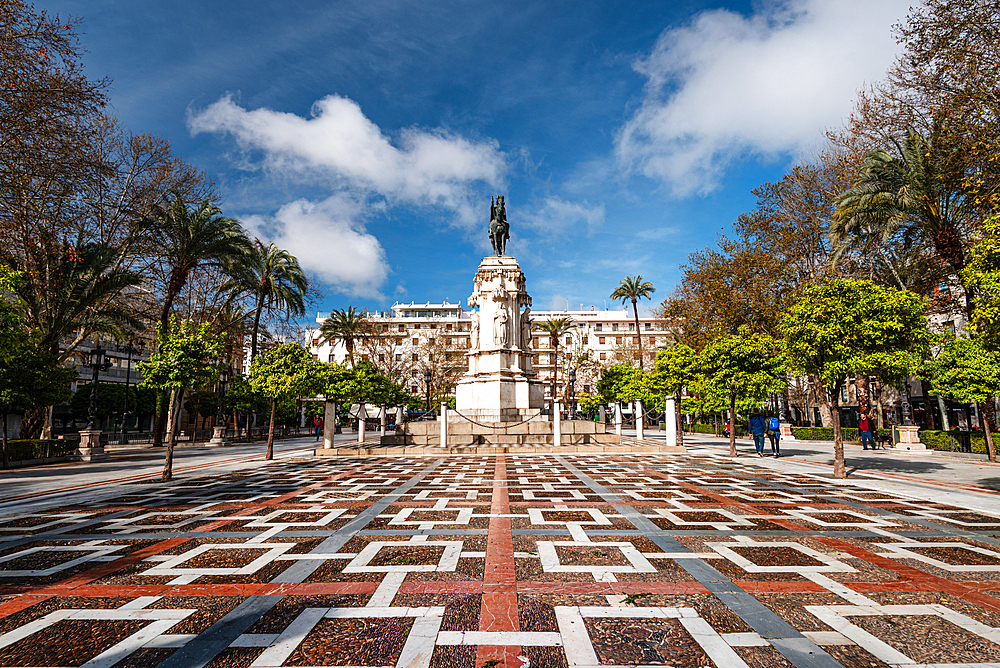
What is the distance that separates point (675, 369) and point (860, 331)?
27.1 feet

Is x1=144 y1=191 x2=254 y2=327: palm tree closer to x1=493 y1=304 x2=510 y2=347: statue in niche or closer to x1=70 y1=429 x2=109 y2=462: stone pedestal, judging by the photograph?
x1=70 y1=429 x2=109 y2=462: stone pedestal

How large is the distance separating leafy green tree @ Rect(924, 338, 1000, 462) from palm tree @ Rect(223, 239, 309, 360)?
3062 cm

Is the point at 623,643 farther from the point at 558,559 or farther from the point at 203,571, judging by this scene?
the point at 203,571

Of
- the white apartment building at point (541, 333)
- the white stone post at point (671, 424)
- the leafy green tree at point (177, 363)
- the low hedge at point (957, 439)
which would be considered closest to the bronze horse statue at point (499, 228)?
the white stone post at point (671, 424)

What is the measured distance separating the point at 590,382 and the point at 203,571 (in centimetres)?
5619

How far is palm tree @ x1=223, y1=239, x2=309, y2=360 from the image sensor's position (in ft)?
89.8

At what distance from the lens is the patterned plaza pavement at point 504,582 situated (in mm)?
3131

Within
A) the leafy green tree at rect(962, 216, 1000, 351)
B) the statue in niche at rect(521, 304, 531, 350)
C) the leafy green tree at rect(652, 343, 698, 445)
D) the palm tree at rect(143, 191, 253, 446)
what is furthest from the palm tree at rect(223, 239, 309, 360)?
the leafy green tree at rect(962, 216, 1000, 351)

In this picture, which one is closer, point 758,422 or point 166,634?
point 166,634

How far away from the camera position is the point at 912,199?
18.1 m

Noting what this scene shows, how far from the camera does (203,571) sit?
4723mm

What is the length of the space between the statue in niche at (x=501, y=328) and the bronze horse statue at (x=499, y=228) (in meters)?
5.28

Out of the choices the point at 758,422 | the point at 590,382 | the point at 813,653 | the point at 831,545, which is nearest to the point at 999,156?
the point at 758,422

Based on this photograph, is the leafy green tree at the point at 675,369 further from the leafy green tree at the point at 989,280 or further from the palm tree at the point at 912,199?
the palm tree at the point at 912,199
